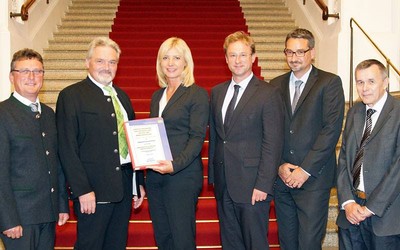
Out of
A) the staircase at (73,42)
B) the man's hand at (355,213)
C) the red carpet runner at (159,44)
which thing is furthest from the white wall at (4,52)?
the man's hand at (355,213)

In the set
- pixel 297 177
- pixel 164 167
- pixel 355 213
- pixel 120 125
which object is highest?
pixel 120 125

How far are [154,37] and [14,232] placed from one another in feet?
18.1

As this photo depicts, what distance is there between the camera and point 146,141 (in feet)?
10.5

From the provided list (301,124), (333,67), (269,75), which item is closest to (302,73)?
(301,124)

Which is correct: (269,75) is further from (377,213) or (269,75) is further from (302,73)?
(377,213)

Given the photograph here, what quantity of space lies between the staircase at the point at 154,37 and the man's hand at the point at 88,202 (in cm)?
146

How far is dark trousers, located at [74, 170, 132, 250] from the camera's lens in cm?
317

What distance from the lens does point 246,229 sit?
3242mm

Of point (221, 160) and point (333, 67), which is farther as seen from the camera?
point (333, 67)

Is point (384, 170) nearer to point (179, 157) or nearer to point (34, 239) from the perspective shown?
point (179, 157)

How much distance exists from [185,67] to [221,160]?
25.4 inches

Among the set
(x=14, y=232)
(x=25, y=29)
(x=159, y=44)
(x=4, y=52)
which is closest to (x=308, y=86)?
(x=14, y=232)

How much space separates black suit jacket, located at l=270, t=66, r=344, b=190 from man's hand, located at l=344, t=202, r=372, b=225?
13.8 inches

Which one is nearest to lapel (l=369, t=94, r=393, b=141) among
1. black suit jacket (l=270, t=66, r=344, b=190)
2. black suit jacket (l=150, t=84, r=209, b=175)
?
black suit jacket (l=270, t=66, r=344, b=190)
